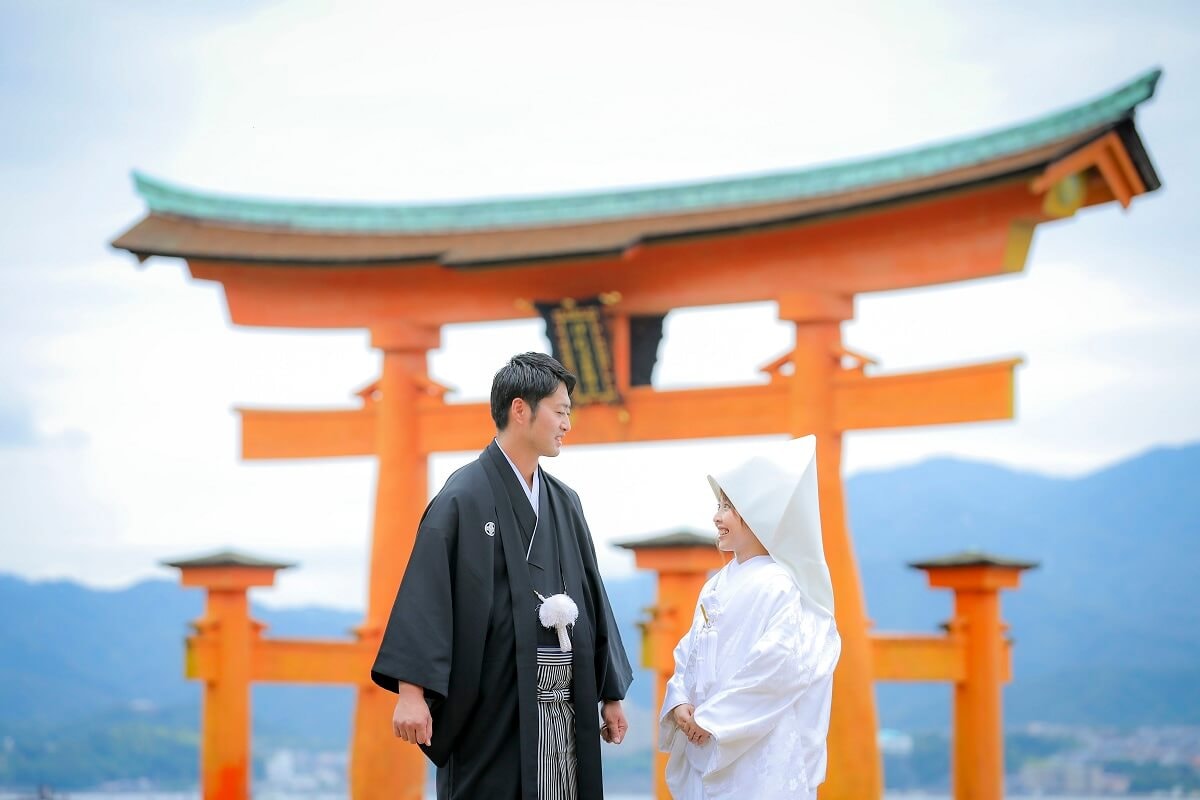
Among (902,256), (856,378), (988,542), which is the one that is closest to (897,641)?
(856,378)

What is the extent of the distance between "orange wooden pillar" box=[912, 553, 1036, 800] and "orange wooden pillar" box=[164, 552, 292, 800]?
14.6ft

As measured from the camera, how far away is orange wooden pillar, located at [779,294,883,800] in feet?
28.0

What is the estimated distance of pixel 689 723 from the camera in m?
3.56

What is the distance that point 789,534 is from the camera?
12.0 ft

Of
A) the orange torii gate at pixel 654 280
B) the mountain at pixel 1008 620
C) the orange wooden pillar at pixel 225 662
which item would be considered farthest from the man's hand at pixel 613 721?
the mountain at pixel 1008 620

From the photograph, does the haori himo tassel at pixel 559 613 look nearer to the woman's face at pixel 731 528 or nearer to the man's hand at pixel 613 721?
the man's hand at pixel 613 721

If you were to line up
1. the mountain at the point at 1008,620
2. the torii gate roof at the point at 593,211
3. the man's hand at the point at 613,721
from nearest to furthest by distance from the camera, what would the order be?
the man's hand at the point at 613,721 < the torii gate roof at the point at 593,211 < the mountain at the point at 1008,620

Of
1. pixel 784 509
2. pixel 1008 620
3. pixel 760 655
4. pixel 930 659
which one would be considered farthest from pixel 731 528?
pixel 1008 620

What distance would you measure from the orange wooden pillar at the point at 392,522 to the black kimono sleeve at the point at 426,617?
6.49 meters

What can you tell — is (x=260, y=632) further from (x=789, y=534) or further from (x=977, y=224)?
(x=789, y=534)

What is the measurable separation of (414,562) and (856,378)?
5.76 m

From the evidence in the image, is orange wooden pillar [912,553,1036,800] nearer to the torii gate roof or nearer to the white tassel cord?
the torii gate roof

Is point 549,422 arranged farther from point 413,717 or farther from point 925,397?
point 925,397

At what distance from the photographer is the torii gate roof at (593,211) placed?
819 cm
